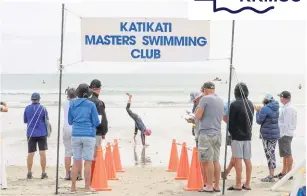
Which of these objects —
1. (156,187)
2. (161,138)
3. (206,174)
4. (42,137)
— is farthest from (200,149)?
(161,138)

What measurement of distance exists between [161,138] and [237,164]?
357 inches

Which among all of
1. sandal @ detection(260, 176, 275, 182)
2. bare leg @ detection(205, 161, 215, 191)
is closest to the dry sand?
sandal @ detection(260, 176, 275, 182)

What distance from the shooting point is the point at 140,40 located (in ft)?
25.7

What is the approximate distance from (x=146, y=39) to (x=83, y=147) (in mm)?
1881

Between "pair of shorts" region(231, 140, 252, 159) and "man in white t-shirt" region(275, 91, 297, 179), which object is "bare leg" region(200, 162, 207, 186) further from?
"man in white t-shirt" region(275, 91, 297, 179)

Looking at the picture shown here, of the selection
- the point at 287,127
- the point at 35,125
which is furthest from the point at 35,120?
the point at 287,127

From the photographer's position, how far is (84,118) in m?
7.36

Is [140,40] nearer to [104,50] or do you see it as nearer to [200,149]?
[104,50]

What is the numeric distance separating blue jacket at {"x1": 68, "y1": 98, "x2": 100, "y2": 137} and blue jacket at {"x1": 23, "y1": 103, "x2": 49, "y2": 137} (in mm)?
1458

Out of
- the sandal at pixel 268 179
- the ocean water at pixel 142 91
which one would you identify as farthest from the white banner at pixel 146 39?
the ocean water at pixel 142 91

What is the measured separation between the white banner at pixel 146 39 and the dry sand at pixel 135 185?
6.65 feet

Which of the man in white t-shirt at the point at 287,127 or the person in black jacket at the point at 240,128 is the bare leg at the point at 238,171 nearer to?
the person in black jacket at the point at 240,128

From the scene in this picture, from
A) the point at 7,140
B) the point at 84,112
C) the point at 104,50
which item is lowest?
the point at 7,140

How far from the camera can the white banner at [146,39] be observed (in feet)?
25.6
